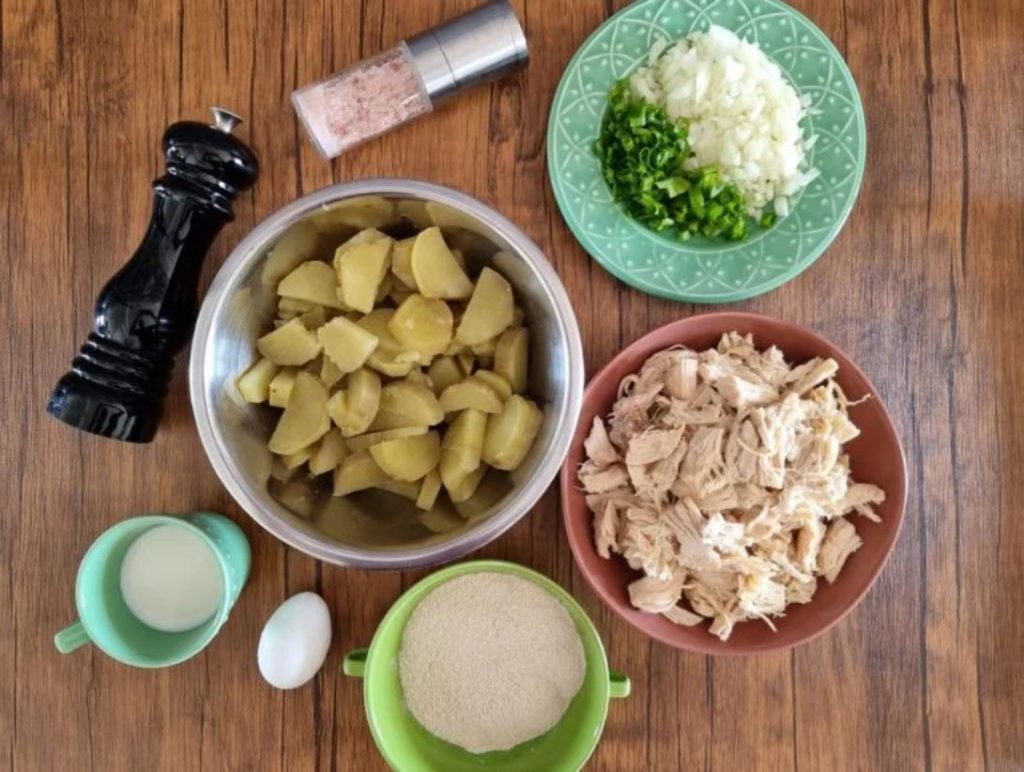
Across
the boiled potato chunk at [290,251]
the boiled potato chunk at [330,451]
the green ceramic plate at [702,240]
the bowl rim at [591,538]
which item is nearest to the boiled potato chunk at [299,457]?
the boiled potato chunk at [330,451]

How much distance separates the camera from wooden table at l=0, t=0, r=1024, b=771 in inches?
50.9

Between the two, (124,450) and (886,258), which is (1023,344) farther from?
(124,450)

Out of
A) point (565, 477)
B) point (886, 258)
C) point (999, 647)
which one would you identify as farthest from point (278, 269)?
point (999, 647)

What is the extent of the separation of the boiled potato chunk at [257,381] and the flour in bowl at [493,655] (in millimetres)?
348

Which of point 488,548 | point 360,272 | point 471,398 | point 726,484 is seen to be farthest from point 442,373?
point 726,484

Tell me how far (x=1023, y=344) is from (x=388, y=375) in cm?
94

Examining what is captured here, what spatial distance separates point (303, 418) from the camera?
3.68 ft

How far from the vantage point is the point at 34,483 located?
1302 mm

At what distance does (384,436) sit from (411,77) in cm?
51

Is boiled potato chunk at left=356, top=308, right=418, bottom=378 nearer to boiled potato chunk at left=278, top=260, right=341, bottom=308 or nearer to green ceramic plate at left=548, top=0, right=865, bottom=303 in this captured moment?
boiled potato chunk at left=278, top=260, right=341, bottom=308

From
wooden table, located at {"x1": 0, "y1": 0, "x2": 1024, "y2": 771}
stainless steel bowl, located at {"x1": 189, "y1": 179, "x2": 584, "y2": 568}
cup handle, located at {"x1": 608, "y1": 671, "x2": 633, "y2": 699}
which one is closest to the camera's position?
stainless steel bowl, located at {"x1": 189, "y1": 179, "x2": 584, "y2": 568}

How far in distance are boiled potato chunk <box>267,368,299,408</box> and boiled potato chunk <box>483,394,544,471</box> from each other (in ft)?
0.83

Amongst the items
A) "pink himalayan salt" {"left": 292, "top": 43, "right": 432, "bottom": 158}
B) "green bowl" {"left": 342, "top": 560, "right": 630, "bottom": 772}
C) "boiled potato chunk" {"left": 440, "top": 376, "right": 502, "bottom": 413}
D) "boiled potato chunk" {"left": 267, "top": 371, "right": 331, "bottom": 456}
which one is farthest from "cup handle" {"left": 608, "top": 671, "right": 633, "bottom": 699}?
"pink himalayan salt" {"left": 292, "top": 43, "right": 432, "bottom": 158}

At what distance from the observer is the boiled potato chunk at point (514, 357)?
114 centimetres
